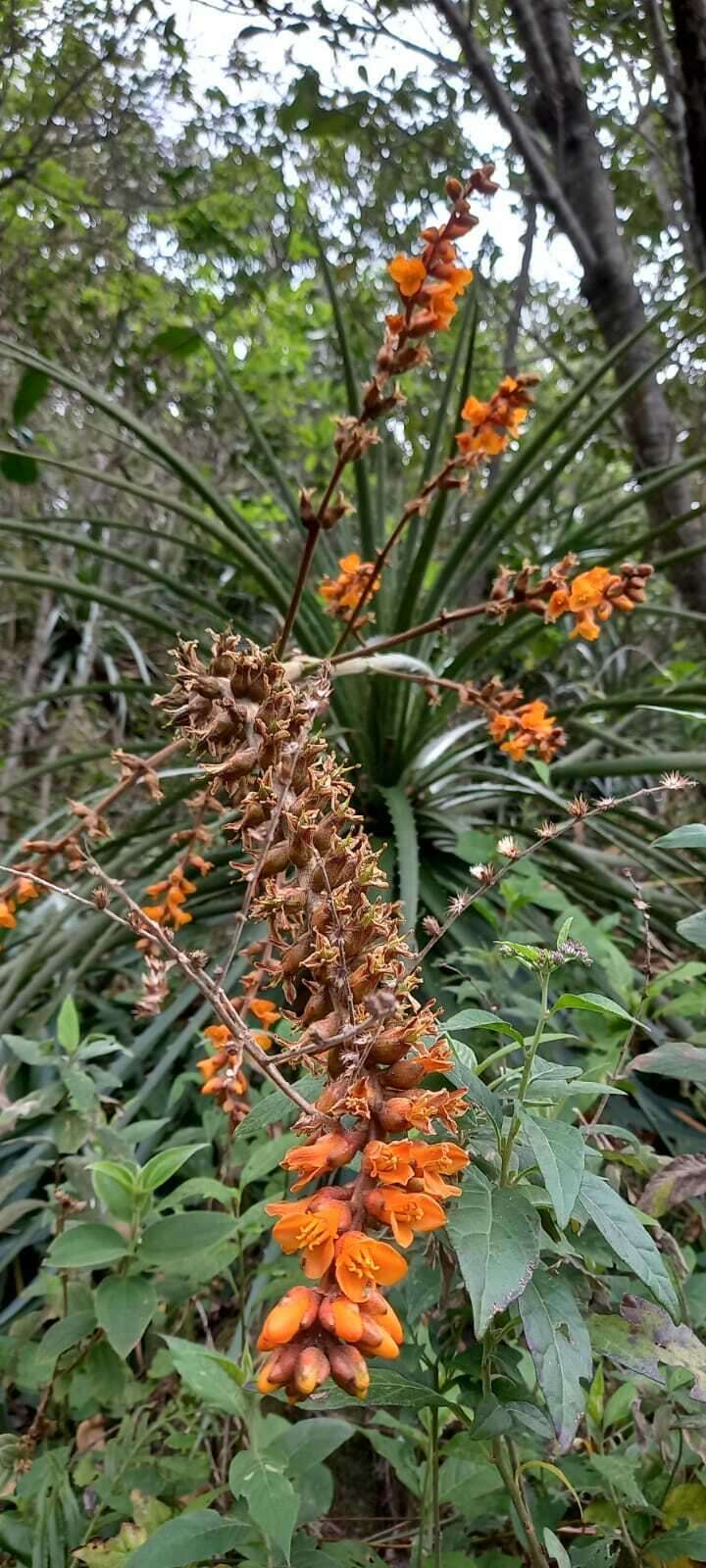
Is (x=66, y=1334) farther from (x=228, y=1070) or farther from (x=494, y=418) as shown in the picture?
(x=494, y=418)

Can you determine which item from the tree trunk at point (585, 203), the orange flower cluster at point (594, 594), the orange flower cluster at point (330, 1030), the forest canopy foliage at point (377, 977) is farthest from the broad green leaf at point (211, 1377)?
the tree trunk at point (585, 203)

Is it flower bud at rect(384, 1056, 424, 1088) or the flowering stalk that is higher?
the flowering stalk

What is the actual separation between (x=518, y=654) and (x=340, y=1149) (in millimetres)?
2299

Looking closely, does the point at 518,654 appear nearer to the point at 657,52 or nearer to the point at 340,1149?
the point at 657,52

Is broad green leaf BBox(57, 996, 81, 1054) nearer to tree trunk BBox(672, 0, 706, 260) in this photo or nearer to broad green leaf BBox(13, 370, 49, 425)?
tree trunk BBox(672, 0, 706, 260)

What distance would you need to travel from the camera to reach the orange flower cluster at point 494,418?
3.21 feet

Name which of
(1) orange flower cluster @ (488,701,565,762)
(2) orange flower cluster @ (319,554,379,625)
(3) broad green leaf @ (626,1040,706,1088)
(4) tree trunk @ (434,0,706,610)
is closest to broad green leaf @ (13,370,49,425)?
(4) tree trunk @ (434,0,706,610)

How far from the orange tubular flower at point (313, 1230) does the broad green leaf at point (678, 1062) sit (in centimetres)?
26

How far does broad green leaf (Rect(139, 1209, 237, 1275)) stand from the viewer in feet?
2.04

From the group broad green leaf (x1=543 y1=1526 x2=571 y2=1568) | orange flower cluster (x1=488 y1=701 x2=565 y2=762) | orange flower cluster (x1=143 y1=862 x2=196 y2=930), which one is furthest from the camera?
orange flower cluster (x1=488 y1=701 x2=565 y2=762)

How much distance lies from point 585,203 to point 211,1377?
1889 mm

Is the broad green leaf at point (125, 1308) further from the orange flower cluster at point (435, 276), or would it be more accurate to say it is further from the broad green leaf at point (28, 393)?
the broad green leaf at point (28, 393)

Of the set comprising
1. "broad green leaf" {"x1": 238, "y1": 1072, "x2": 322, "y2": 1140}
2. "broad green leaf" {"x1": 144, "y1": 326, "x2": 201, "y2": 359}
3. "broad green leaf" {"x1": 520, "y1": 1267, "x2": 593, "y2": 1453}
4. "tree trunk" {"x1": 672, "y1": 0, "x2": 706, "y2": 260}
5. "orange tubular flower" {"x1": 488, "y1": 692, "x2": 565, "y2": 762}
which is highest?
"broad green leaf" {"x1": 144, "y1": 326, "x2": 201, "y2": 359}

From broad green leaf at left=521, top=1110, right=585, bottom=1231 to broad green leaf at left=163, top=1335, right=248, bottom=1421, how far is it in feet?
1.09
